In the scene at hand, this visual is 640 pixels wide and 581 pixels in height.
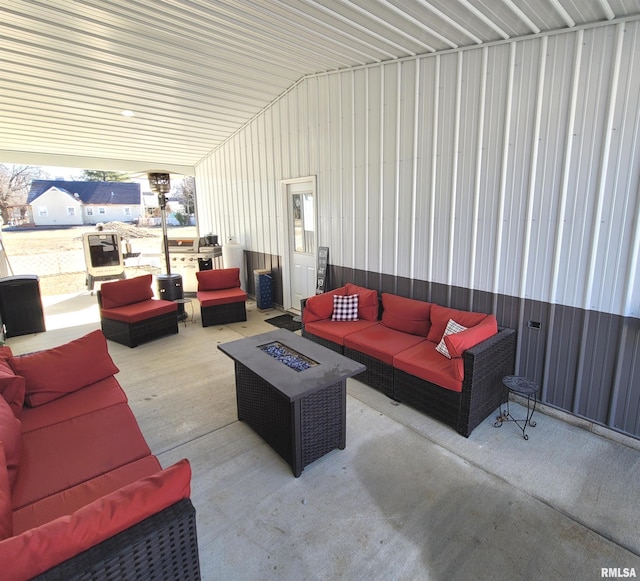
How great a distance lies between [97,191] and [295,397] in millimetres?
14816

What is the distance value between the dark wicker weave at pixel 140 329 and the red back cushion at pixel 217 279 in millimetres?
814

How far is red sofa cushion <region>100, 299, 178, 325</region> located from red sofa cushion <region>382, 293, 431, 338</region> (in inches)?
123

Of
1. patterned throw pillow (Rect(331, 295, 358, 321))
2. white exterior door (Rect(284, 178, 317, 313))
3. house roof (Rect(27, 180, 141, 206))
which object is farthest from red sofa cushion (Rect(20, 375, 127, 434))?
house roof (Rect(27, 180, 141, 206))

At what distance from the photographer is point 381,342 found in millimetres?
3688

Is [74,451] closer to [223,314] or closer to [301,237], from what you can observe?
[223,314]

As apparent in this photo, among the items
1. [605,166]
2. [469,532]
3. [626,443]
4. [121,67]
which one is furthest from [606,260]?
[121,67]

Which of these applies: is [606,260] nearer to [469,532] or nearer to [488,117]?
[488,117]

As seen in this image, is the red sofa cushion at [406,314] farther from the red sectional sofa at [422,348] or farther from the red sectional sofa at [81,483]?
the red sectional sofa at [81,483]

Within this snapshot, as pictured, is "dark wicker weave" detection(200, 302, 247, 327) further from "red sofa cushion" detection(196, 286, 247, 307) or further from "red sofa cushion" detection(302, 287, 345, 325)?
"red sofa cushion" detection(302, 287, 345, 325)

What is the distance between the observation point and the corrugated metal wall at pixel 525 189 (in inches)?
105

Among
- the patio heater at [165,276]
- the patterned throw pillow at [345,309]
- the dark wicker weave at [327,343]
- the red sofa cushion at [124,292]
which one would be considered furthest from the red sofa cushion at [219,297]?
the patterned throw pillow at [345,309]

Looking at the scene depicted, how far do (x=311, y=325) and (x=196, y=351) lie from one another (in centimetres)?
161

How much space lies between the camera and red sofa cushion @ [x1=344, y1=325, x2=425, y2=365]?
3498 millimetres

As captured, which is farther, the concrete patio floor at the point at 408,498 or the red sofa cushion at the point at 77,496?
the concrete patio floor at the point at 408,498
